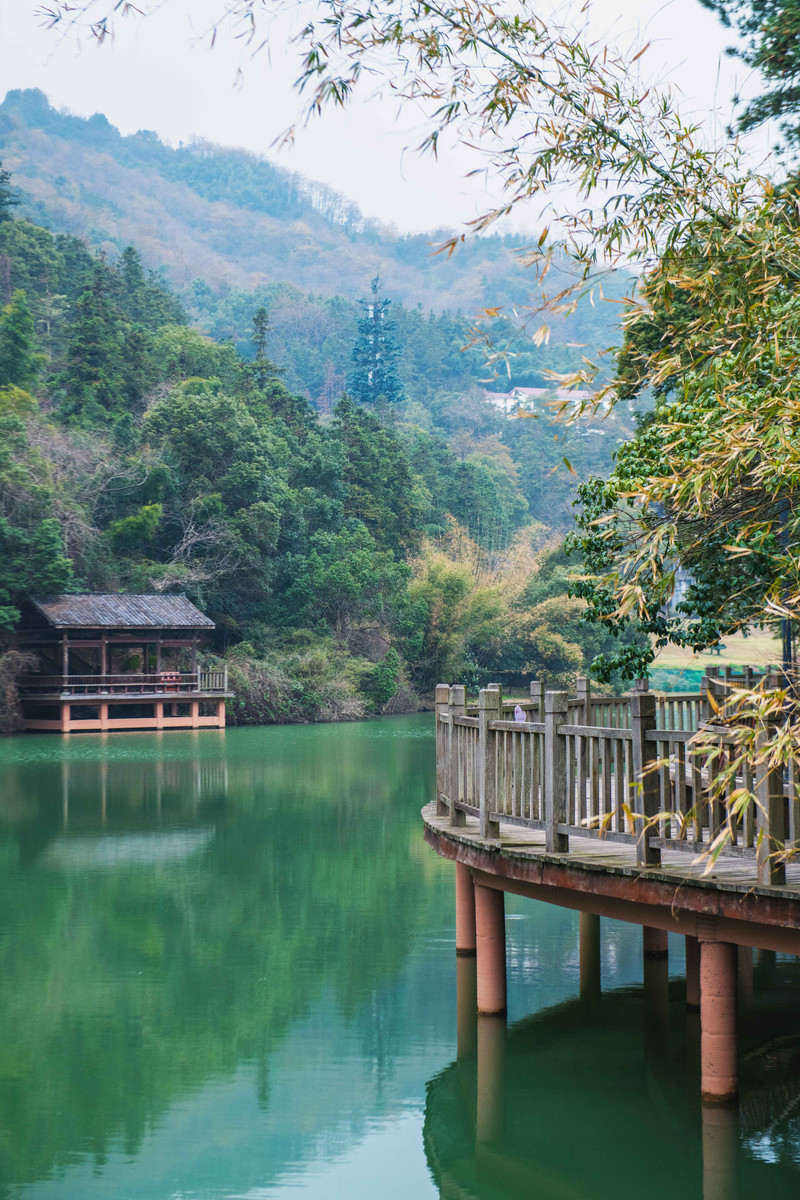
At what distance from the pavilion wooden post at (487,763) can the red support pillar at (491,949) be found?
1.48ft

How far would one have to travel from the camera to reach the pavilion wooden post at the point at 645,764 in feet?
18.6

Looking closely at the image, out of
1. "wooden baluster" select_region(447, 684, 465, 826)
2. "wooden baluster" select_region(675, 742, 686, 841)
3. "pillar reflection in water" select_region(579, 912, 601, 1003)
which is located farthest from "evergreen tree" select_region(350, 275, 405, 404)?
"wooden baluster" select_region(675, 742, 686, 841)

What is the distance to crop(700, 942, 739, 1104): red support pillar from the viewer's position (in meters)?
5.61

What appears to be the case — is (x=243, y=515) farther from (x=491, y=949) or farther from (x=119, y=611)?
(x=491, y=949)

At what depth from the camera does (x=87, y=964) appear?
9.59m

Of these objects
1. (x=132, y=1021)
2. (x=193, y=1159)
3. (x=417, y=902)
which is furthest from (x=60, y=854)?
(x=193, y=1159)

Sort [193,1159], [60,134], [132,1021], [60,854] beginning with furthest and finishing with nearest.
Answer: [60,134] < [60,854] < [132,1021] < [193,1159]

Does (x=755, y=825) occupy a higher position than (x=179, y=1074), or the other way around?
(x=755, y=825)

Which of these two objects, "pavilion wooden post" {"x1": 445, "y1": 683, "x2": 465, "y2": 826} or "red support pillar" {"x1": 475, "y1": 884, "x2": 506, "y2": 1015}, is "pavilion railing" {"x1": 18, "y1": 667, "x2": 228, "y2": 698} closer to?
"pavilion wooden post" {"x1": 445, "y1": 683, "x2": 465, "y2": 826}

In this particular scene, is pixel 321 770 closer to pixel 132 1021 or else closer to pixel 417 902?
pixel 417 902

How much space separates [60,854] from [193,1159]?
8903 millimetres

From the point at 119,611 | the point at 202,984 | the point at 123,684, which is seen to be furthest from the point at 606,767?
the point at 119,611

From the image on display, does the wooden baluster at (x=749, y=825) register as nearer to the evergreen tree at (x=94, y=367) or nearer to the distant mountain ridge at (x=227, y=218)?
the evergreen tree at (x=94, y=367)

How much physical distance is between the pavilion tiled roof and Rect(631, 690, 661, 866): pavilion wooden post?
28071mm
